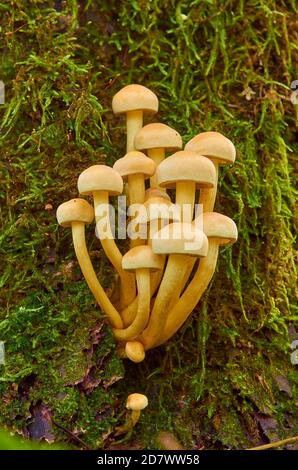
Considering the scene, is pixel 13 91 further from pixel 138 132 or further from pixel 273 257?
pixel 273 257

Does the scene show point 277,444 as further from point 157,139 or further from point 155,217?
point 157,139

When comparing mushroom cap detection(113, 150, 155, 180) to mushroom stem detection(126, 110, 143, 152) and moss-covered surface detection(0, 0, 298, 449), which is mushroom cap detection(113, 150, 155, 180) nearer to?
mushroom stem detection(126, 110, 143, 152)

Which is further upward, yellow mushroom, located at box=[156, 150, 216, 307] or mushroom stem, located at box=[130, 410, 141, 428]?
yellow mushroom, located at box=[156, 150, 216, 307]

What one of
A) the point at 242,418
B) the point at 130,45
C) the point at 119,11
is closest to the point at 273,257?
the point at 242,418

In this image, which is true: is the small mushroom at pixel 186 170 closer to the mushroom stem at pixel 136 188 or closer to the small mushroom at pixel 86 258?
the mushroom stem at pixel 136 188

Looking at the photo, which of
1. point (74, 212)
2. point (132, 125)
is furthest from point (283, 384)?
point (132, 125)

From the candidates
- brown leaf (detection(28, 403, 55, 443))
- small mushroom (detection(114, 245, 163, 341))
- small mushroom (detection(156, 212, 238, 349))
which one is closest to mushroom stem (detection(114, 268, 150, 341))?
small mushroom (detection(114, 245, 163, 341))

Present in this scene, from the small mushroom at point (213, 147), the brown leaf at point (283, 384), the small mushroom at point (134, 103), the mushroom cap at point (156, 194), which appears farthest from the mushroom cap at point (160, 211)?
the brown leaf at point (283, 384)
